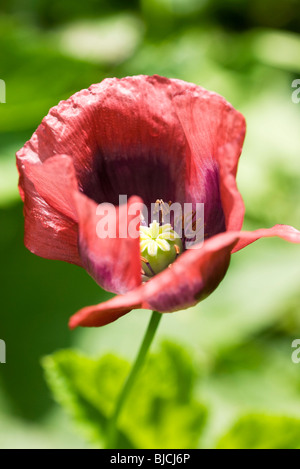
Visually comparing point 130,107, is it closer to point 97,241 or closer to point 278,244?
point 97,241

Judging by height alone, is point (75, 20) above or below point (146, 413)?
above

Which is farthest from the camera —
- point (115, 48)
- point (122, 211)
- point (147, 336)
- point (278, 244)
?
point (115, 48)

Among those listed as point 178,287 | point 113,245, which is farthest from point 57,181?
point 178,287

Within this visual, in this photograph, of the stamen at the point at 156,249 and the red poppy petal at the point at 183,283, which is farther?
the stamen at the point at 156,249

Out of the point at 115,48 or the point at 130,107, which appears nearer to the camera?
the point at 130,107

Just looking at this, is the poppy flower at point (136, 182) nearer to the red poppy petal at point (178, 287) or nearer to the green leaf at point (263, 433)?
the red poppy petal at point (178, 287)

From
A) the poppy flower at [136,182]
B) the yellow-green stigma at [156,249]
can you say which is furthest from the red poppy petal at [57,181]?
the yellow-green stigma at [156,249]

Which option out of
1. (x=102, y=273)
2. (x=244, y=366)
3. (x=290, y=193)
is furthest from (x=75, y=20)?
(x=102, y=273)
